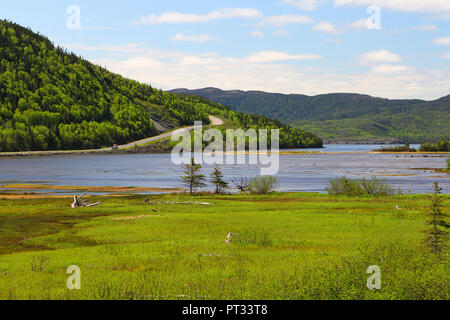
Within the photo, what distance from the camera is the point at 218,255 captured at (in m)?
25.0

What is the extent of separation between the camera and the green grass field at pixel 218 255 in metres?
17.3

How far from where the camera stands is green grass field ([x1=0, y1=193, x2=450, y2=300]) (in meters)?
17.3

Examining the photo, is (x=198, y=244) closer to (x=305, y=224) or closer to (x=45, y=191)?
(x=305, y=224)

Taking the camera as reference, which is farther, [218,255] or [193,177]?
[193,177]

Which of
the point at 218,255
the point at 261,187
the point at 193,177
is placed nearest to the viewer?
the point at 218,255

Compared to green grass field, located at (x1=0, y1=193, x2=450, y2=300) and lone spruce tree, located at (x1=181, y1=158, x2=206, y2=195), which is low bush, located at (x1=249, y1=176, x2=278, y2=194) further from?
green grass field, located at (x1=0, y1=193, x2=450, y2=300)

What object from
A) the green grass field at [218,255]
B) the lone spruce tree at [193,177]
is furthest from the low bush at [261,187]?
the green grass field at [218,255]

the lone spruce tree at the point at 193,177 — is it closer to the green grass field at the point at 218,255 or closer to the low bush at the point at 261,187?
the low bush at the point at 261,187

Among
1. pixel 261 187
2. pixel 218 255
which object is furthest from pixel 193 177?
pixel 218 255

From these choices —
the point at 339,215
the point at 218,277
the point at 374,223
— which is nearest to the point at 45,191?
the point at 339,215

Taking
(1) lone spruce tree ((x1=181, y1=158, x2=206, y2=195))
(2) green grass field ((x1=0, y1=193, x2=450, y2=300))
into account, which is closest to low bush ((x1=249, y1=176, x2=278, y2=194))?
(1) lone spruce tree ((x1=181, y1=158, x2=206, y2=195))

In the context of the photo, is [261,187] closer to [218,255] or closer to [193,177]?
[193,177]

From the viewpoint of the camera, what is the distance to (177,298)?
16344 millimetres
